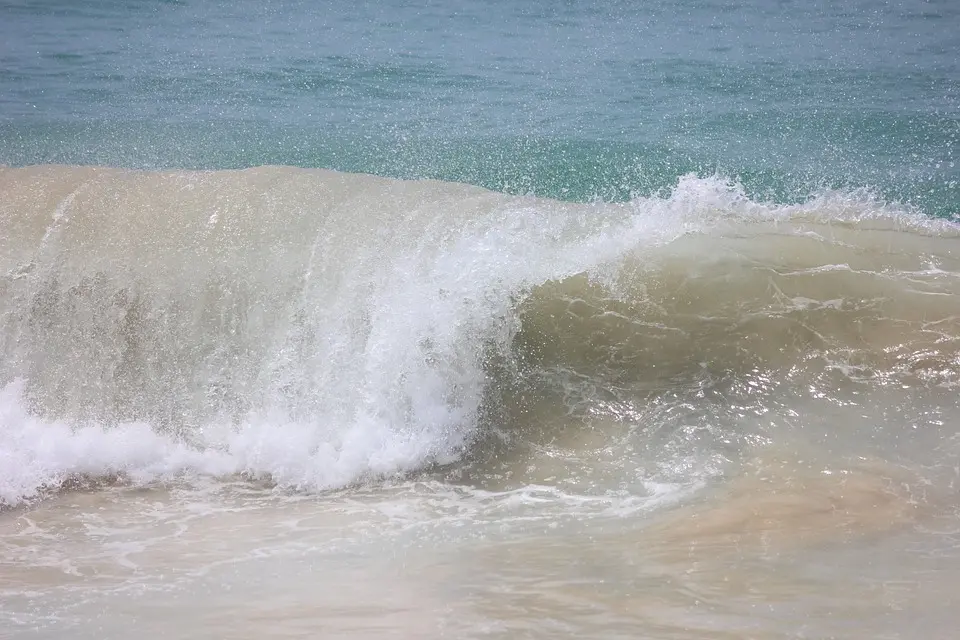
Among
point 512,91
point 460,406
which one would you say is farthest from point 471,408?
point 512,91

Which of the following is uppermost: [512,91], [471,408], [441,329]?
[512,91]

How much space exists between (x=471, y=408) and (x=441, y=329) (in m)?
0.36

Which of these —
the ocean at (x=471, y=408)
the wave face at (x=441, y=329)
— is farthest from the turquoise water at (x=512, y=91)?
the wave face at (x=441, y=329)

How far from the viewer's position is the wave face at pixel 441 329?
3770mm

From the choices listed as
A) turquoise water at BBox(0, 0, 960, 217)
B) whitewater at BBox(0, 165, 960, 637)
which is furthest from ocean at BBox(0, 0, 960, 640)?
turquoise water at BBox(0, 0, 960, 217)

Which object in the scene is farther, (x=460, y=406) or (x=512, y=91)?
(x=512, y=91)

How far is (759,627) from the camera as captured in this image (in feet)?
7.09

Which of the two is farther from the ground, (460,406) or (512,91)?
(512,91)

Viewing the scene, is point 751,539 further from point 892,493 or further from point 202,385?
point 202,385

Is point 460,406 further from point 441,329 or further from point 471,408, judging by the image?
point 441,329

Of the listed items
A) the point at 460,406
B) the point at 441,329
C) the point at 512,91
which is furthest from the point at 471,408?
the point at 512,91

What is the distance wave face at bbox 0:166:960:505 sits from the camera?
A: 12.4 feet

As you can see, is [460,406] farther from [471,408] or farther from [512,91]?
[512,91]

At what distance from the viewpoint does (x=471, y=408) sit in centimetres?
389
